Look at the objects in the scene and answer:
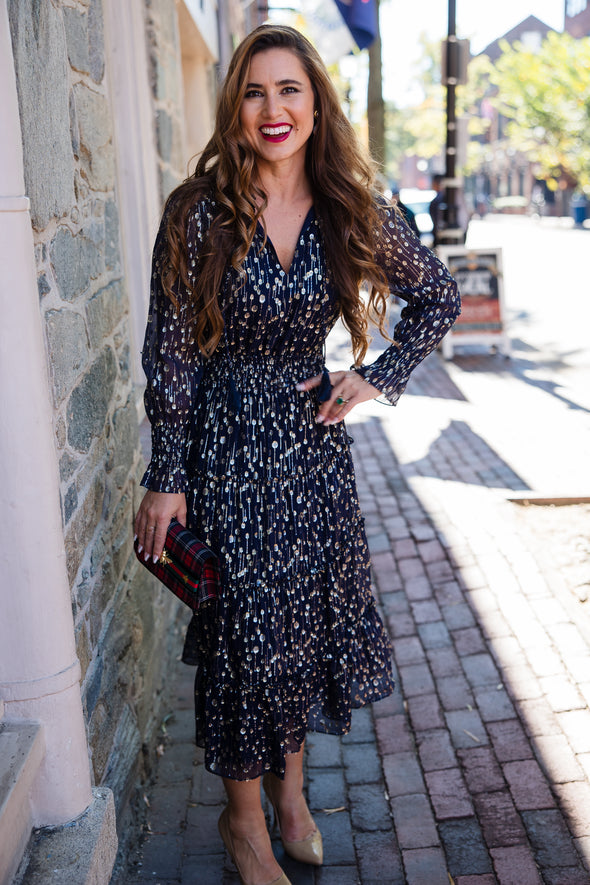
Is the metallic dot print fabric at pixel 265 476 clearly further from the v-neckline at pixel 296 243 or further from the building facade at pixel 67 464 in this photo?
the building facade at pixel 67 464

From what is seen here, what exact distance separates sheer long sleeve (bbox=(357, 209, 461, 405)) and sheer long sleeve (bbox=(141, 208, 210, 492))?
50cm

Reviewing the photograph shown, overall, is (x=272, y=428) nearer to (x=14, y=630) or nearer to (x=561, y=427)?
(x=14, y=630)

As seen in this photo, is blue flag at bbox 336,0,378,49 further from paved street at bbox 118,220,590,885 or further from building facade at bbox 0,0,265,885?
building facade at bbox 0,0,265,885

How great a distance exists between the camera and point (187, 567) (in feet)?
6.97

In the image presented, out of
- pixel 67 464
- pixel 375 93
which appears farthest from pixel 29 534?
pixel 375 93

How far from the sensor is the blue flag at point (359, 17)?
765 cm

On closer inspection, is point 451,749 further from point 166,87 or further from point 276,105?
point 166,87

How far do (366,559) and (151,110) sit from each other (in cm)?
259

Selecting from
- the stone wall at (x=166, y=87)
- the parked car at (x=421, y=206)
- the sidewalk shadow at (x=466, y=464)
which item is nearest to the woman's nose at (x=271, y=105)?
the stone wall at (x=166, y=87)

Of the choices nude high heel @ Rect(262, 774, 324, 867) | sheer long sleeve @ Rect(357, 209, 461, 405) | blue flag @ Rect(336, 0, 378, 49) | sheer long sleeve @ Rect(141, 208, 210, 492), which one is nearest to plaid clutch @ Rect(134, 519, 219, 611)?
sheer long sleeve @ Rect(141, 208, 210, 492)

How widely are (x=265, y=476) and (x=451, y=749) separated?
4.56 ft

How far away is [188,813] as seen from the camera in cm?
277

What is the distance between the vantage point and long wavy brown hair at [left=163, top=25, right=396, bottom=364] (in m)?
2.09

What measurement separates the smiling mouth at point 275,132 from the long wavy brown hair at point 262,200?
0.05m
